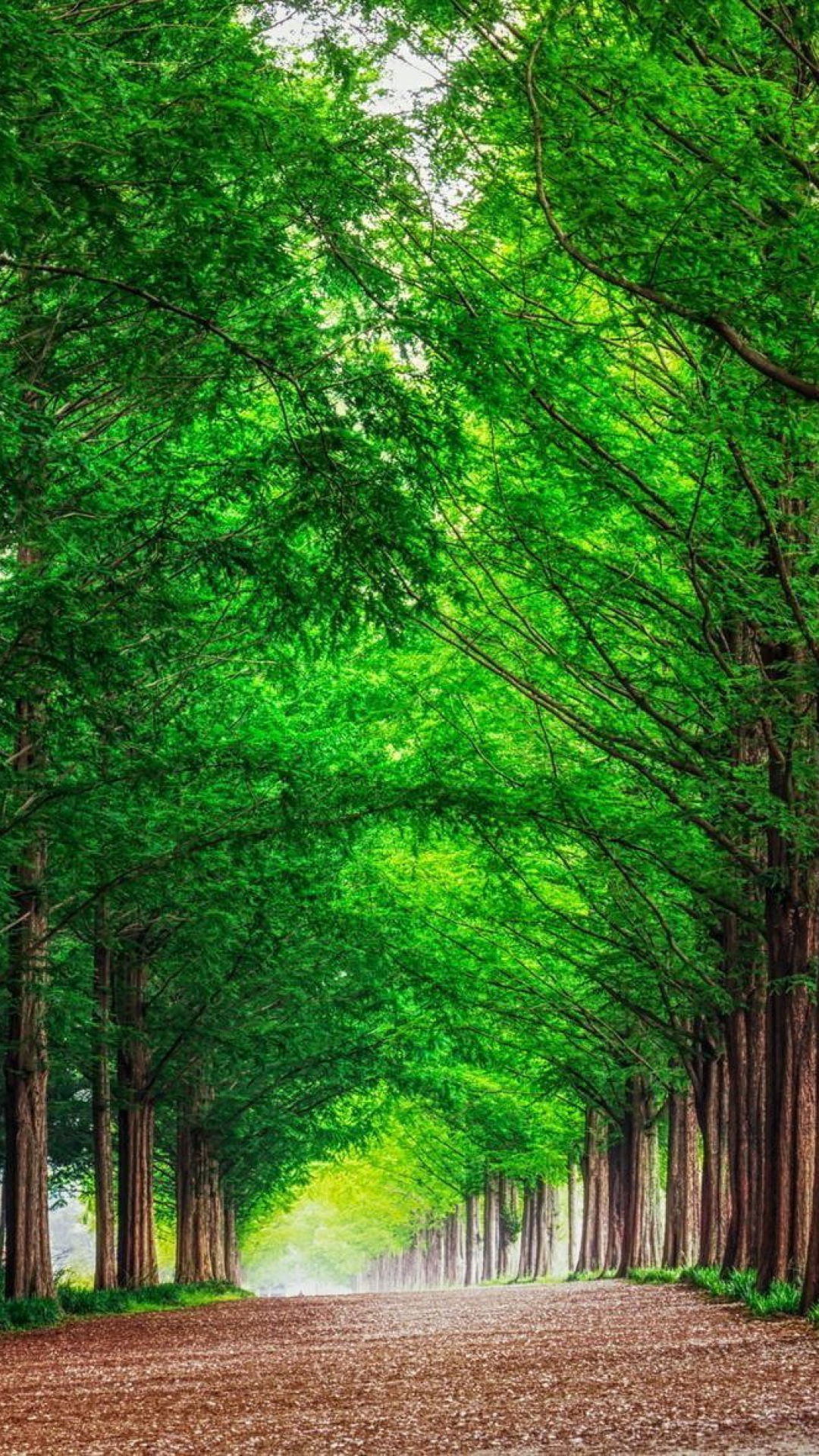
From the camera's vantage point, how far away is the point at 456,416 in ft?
36.2

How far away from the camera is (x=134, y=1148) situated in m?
25.6

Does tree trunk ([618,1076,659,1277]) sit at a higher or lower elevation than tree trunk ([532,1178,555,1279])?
higher

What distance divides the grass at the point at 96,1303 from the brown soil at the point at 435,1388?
0.65m

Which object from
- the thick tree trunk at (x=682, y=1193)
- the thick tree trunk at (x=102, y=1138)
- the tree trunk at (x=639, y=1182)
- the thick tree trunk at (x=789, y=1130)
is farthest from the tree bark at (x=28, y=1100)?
the tree trunk at (x=639, y=1182)

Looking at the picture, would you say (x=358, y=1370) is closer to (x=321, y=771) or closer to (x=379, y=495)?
(x=379, y=495)

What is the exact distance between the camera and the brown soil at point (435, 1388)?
683 centimetres

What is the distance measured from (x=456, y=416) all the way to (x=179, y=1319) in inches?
540

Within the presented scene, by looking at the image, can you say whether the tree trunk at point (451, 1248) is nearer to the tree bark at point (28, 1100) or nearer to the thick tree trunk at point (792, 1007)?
the tree bark at point (28, 1100)

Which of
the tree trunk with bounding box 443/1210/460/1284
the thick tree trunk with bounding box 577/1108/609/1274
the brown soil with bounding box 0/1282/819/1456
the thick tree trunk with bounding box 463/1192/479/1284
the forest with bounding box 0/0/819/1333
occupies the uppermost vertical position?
the forest with bounding box 0/0/819/1333

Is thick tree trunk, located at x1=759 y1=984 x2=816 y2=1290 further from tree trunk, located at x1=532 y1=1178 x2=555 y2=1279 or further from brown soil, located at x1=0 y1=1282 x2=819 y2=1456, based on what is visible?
tree trunk, located at x1=532 y1=1178 x2=555 y2=1279

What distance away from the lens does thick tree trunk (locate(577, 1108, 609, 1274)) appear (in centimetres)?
3544

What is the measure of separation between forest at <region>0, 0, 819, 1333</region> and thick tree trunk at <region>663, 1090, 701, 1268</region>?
229mm

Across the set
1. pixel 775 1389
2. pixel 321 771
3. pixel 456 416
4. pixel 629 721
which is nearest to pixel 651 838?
pixel 629 721

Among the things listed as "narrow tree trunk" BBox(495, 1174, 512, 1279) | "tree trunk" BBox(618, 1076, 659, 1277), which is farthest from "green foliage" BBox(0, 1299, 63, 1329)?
"narrow tree trunk" BBox(495, 1174, 512, 1279)
